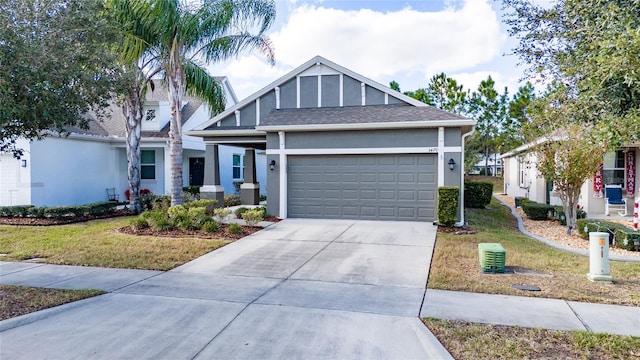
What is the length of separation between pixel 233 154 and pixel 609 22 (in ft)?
68.9

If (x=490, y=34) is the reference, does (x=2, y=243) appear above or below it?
below

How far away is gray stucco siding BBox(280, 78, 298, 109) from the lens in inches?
581

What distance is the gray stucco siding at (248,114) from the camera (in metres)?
15.0

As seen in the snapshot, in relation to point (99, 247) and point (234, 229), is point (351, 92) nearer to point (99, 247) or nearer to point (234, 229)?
point (234, 229)

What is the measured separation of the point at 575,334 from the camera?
4355mm

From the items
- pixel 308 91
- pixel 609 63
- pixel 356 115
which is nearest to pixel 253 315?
pixel 609 63

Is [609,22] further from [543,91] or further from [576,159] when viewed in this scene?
[576,159]

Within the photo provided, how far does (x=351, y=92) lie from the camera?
1424 centimetres

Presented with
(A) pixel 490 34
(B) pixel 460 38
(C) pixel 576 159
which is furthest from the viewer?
(B) pixel 460 38

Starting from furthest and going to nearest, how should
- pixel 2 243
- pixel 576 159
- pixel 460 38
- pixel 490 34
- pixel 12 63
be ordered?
pixel 460 38 < pixel 490 34 < pixel 576 159 < pixel 2 243 < pixel 12 63

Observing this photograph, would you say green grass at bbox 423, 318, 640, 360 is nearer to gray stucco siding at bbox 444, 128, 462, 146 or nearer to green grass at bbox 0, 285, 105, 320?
green grass at bbox 0, 285, 105, 320

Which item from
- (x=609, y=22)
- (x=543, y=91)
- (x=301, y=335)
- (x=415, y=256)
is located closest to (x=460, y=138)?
(x=543, y=91)

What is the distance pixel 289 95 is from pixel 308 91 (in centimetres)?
73

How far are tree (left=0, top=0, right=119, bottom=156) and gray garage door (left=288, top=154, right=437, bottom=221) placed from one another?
24.9 feet
